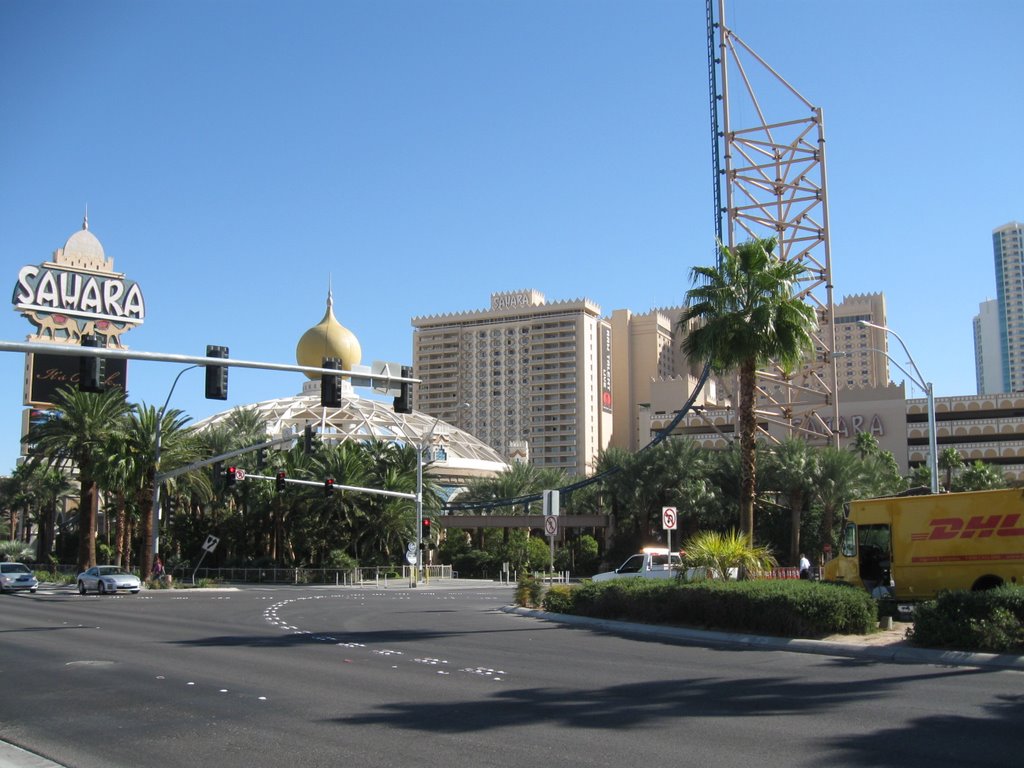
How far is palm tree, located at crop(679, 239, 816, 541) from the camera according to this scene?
25.1m

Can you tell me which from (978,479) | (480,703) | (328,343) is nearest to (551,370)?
(328,343)

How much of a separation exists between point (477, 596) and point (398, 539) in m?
20.0

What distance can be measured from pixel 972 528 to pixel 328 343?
78.3 metres

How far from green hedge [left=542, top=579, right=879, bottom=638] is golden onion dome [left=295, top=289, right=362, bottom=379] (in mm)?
72184

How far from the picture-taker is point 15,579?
41.2 metres

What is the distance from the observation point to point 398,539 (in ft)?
190

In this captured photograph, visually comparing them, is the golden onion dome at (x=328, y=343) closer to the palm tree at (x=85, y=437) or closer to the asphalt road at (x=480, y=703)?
the palm tree at (x=85, y=437)

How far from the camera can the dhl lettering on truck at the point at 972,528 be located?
20.3 m

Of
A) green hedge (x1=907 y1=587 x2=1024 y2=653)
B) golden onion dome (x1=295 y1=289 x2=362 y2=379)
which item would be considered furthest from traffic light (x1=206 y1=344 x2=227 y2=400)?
golden onion dome (x1=295 y1=289 x2=362 y2=379)

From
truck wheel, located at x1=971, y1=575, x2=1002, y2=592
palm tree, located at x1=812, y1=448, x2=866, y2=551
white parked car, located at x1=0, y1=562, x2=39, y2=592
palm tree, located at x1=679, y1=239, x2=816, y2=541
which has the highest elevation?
palm tree, located at x1=679, y1=239, x2=816, y2=541

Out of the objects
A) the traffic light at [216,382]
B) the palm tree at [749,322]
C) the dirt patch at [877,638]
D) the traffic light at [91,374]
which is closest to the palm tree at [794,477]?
the palm tree at [749,322]

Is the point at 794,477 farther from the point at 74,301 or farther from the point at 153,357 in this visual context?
the point at 74,301

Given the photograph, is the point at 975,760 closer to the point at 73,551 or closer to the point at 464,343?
the point at 73,551

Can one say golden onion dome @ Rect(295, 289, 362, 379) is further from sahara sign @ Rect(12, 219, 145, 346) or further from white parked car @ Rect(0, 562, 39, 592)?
white parked car @ Rect(0, 562, 39, 592)
